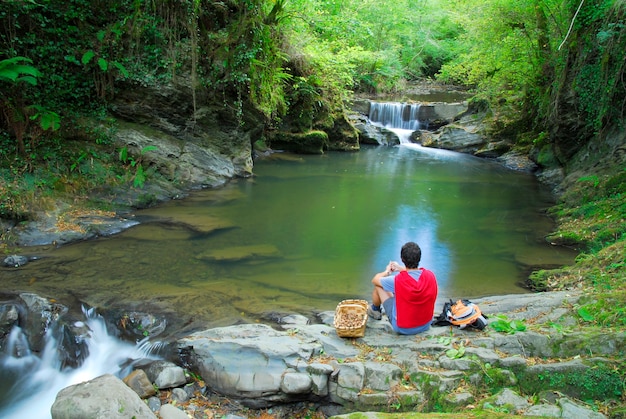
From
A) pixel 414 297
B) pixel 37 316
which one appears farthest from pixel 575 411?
pixel 37 316

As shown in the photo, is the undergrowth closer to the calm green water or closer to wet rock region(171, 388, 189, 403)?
the calm green water

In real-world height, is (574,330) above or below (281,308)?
above

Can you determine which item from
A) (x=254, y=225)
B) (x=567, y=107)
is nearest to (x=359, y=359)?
(x=254, y=225)

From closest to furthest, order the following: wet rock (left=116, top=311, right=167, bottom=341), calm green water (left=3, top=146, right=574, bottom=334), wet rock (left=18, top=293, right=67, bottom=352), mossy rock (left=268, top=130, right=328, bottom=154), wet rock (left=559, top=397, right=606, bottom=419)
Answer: wet rock (left=559, top=397, right=606, bottom=419), wet rock (left=18, top=293, right=67, bottom=352), wet rock (left=116, top=311, right=167, bottom=341), calm green water (left=3, top=146, right=574, bottom=334), mossy rock (left=268, top=130, right=328, bottom=154)

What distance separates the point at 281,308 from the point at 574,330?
361 cm

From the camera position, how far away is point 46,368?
202 inches

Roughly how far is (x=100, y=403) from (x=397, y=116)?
23417 mm

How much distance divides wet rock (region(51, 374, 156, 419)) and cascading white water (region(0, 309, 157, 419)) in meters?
1.04

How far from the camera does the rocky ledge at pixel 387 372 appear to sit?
3504 mm

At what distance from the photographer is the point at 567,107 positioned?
12688 mm

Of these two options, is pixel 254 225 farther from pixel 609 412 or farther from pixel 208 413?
pixel 609 412

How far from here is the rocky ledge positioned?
350cm

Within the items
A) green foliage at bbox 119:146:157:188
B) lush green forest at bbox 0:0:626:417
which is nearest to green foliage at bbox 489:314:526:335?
lush green forest at bbox 0:0:626:417

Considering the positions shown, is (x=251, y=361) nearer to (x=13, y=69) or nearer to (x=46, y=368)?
(x=46, y=368)
